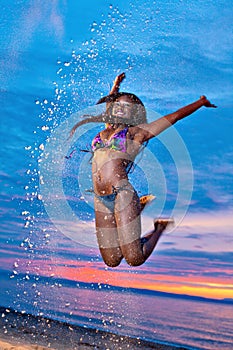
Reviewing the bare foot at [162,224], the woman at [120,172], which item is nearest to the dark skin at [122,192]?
the woman at [120,172]

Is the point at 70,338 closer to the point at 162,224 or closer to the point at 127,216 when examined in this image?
the point at 162,224

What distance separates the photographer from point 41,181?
727 centimetres

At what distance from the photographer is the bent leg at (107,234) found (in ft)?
19.6

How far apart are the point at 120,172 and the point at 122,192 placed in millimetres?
244

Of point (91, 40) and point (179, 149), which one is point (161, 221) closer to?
point (179, 149)

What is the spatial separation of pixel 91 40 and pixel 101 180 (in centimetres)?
192

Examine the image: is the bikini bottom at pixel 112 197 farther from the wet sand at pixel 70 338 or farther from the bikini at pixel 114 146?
the wet sand at pixel 70 338

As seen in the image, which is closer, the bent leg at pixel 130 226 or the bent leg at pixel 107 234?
the bent leg at pixel 130 226

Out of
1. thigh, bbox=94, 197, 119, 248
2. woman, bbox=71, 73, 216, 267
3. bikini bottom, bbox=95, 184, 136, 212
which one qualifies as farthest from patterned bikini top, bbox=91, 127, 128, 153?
thigh, bbox=94, 197, 119, 248

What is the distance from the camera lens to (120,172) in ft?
19.3

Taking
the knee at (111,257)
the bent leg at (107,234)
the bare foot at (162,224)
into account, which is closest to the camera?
the bent leg at (107,234)

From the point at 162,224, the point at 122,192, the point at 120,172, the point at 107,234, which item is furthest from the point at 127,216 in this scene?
the point at 162,224

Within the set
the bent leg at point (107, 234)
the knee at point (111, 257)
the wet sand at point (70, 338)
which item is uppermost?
the bent leg at point (107, 234)

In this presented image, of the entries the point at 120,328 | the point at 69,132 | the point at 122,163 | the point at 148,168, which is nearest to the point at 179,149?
the point at 148,168
